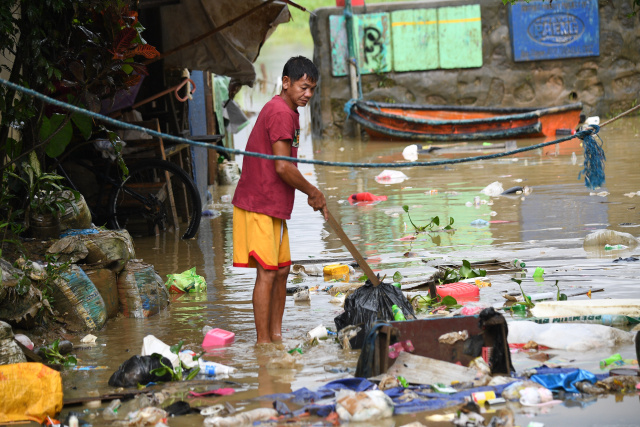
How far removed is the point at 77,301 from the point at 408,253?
2.94 m

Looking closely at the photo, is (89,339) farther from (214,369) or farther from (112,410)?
(112,410)

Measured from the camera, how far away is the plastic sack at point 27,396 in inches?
136

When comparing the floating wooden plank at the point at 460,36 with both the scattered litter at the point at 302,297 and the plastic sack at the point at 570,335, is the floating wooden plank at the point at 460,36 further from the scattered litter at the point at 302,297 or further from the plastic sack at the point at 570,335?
the plastic sack at the point at 570,335

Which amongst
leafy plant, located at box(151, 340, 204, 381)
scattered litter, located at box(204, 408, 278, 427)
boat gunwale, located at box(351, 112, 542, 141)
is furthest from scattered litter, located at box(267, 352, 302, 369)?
boat gunwale, located at box(351, 112, 542, 141)

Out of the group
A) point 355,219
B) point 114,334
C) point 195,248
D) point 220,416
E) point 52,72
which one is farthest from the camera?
point 355,219

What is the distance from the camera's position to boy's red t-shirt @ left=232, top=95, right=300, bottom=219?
4359 millimetres

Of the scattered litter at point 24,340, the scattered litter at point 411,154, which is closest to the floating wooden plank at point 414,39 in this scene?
the scattered litter at point 411,154

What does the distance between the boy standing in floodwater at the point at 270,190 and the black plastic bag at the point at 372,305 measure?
0.46 m

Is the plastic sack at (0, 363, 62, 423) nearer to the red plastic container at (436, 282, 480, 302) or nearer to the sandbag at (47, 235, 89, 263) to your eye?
the sandbag at (47, 235, 89, 263)

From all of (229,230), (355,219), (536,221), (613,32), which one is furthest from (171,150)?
(613,32)

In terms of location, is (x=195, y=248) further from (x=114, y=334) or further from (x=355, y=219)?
(x=114, y=334)

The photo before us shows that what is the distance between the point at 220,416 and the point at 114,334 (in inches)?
69.3

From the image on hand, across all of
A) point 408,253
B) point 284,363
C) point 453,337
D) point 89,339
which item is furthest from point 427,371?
point 408,253

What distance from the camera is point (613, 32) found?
64.8 ft
